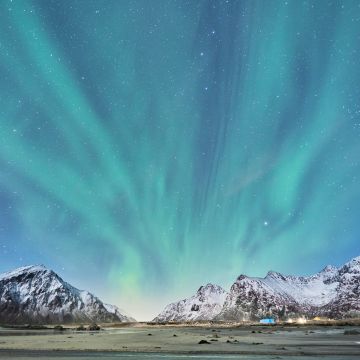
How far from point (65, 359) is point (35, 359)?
1.76m

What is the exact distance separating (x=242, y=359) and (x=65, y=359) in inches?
352

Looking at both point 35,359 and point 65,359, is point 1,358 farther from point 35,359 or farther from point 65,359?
point 65,359

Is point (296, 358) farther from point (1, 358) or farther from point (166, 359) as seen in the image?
point (1, 358)

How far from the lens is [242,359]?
2088cm

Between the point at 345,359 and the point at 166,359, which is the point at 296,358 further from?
the point at 166,359

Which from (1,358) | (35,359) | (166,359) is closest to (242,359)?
(166,359)

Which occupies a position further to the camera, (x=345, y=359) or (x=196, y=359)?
(x=196, y=359)

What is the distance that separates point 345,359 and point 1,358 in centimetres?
1716

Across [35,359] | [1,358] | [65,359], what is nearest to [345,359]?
[65,359]

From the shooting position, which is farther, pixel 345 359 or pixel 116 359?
pixel 116 359

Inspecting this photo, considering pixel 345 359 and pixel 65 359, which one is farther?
pixel 65 359

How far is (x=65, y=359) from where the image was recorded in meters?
20.8

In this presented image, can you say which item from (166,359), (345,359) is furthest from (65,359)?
(345,359)

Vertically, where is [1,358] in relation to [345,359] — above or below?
above
